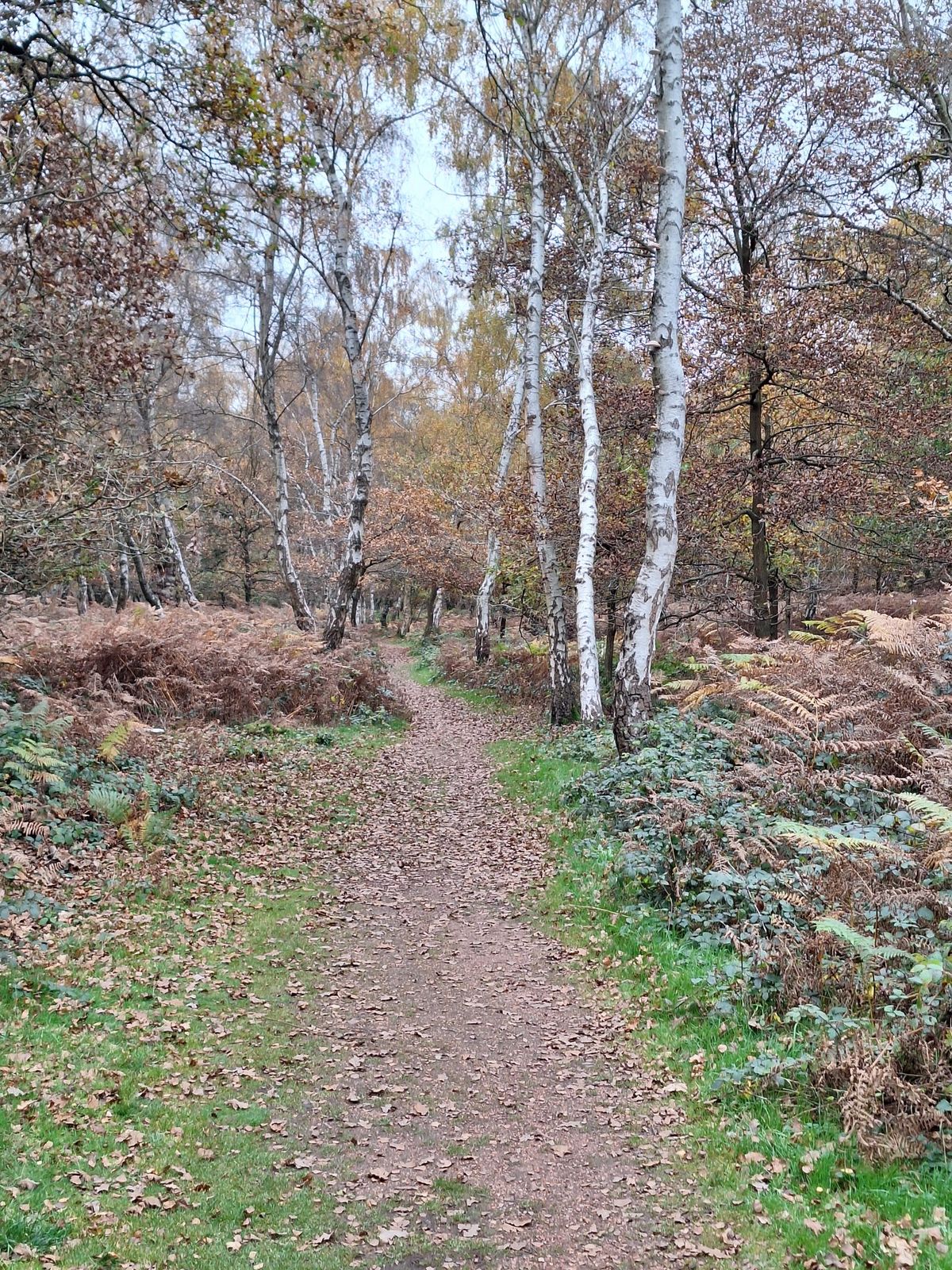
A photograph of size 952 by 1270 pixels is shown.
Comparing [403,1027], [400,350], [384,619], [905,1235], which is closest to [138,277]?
[403,1027]

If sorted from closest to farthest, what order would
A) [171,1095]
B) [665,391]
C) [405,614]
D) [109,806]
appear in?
[171,1095], [109,806], [665,391], [405,614]

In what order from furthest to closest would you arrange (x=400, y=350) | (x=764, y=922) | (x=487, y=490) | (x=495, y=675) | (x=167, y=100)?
(x=400, y=350) → (x=495, y=675) → (x=487, y=490) → (x=167, y=100) → (x=764, y=922)

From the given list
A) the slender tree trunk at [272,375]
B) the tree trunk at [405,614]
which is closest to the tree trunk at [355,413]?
the slender tree trunk at [272,375]

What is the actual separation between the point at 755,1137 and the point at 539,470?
12.3 meters

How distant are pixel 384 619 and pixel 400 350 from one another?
2137cm

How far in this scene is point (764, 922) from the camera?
5.06 m

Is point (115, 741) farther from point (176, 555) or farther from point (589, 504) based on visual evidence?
point (176, 555)

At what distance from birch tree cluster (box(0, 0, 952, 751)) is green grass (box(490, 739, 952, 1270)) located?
12.0ft

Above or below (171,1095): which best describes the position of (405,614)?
above

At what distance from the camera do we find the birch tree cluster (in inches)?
294

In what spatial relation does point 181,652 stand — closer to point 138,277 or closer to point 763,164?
point 138,277

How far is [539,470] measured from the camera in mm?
14547

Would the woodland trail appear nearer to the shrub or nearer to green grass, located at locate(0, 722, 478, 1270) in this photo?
green grass, located at locate(0, 722, 478, 1270)

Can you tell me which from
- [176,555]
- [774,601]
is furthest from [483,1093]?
[176,555]
